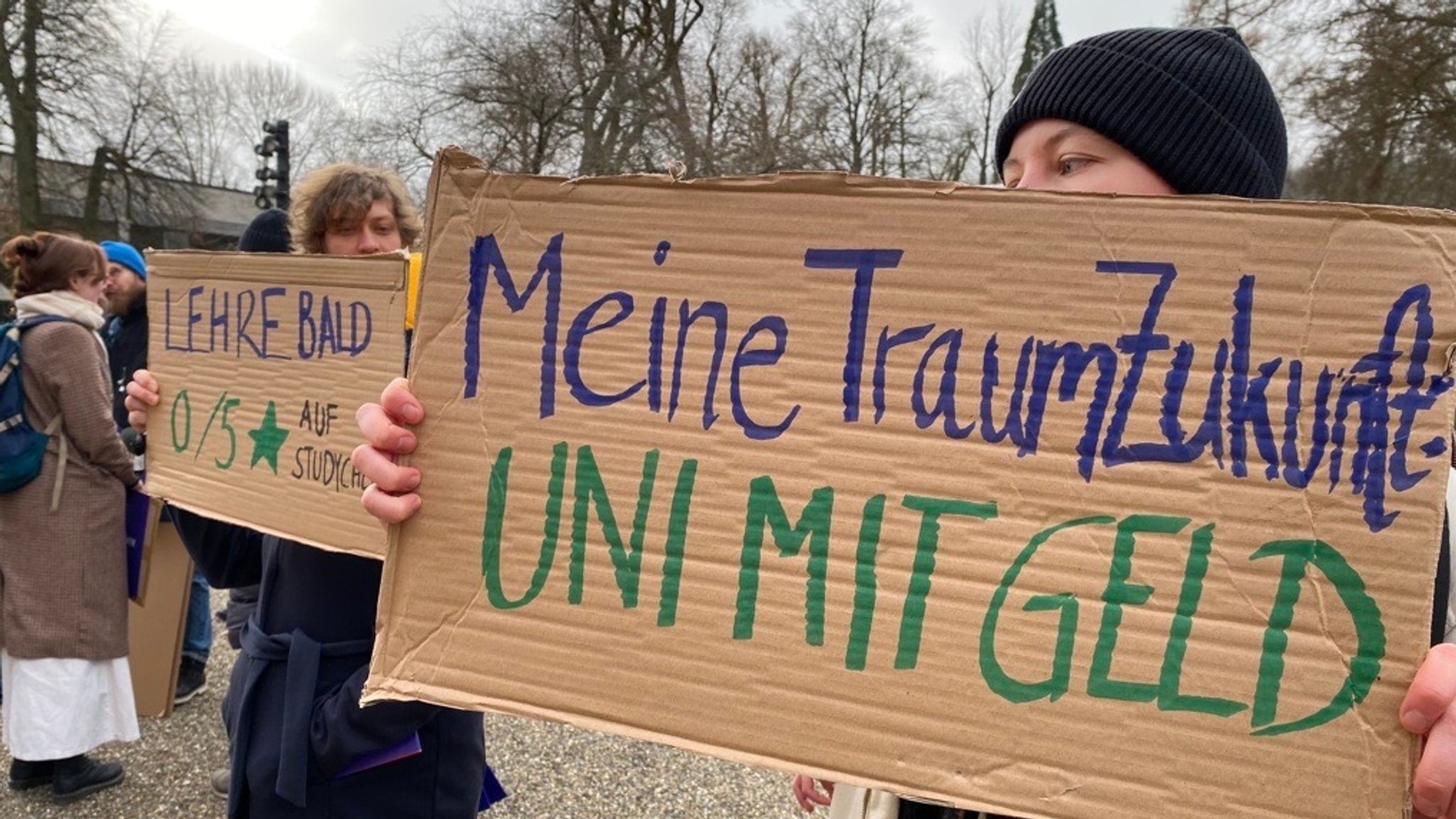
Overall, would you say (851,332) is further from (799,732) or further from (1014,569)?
(799,732)

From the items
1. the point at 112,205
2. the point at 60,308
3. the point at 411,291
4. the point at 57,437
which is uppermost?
the point at 112,205

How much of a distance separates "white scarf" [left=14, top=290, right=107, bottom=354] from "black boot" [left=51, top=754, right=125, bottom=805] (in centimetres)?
158

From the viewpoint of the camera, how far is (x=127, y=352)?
13.7ft

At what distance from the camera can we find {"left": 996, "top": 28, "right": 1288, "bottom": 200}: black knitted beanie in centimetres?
117

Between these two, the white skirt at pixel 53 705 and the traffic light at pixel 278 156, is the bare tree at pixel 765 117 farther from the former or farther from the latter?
the white skirt at pixel 53 705

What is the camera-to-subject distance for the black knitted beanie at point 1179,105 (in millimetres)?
1175

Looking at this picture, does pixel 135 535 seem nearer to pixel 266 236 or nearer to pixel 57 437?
pixel 57 437

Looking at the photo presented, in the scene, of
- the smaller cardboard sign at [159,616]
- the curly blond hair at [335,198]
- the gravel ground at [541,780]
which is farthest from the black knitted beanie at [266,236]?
the gravel ground at [541,780]

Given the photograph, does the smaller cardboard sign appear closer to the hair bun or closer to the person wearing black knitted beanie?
the hair bun

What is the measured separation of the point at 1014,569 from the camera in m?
0.86

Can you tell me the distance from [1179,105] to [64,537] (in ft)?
11.7

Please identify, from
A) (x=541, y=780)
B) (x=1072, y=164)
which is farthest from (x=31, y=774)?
(x=1072, y=164)

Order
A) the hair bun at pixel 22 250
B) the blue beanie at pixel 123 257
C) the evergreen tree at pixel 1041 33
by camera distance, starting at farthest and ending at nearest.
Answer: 1. the evergreen tree at pixel 1041 33
2. the blue beanie at pixel 123 257
3. the hair bun at pixel 22 250

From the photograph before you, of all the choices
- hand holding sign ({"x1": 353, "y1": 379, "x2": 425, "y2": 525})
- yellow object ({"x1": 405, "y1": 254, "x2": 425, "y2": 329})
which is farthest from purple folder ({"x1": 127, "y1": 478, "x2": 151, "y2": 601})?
hand holding sign ({"x1": 353, "y1": 379, "x2": 425, "y2": 525})
